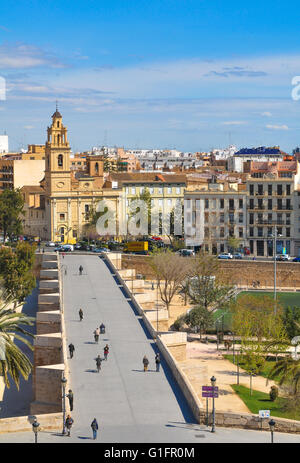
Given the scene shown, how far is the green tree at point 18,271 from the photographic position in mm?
65000

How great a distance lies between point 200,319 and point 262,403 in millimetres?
16205

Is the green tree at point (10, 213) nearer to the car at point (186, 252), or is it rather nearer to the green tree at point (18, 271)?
the car at point (186, 252)

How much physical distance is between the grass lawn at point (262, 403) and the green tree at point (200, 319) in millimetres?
12492

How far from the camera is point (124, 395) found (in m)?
31.0

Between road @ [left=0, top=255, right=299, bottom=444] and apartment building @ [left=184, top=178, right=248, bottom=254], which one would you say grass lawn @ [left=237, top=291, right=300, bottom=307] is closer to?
apartment building @ [left=184, top=178, right=248, bottom=254]

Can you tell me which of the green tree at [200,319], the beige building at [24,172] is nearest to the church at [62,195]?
the beige building at [24,172]

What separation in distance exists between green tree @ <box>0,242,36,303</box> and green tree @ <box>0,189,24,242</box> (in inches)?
787

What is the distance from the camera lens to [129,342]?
39875mm

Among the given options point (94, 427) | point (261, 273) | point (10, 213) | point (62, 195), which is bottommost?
point (261, 273)

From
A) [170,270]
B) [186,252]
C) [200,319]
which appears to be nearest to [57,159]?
[186,252]

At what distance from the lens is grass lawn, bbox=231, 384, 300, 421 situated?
35.9 meters

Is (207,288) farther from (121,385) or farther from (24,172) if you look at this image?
(24,172)

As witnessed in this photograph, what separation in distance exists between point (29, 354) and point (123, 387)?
17.7 meters
